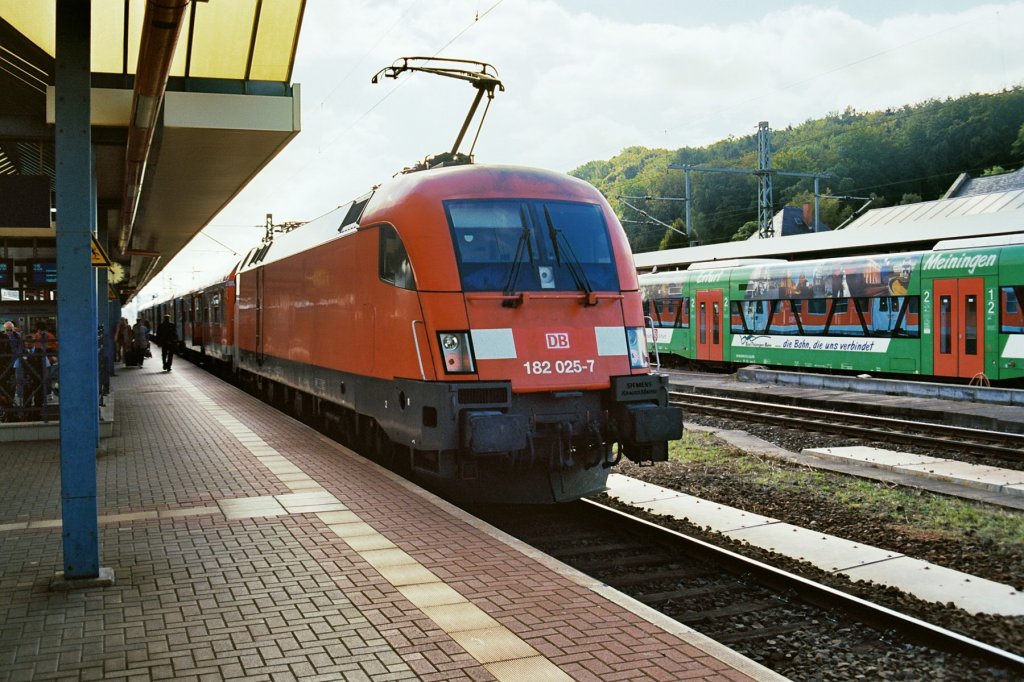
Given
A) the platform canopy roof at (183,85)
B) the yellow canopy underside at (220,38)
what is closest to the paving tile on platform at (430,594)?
the platform canopy roof at (183,85)

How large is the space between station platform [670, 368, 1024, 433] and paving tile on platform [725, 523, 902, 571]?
7916 millimetres

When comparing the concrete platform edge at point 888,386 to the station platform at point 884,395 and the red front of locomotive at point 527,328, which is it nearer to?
the station platform at point 884,395

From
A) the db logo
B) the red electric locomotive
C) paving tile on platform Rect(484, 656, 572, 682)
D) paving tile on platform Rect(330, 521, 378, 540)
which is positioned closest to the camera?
paving tile on platform Rect(484, 656, 572, 682)

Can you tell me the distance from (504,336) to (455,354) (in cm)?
49

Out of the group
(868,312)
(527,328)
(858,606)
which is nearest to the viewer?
(858,606)

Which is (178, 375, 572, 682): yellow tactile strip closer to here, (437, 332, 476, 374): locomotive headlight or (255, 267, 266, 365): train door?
(437, 332, 476, 374): locomotive headlight

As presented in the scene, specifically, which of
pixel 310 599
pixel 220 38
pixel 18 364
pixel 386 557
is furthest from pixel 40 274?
pixel 310 599

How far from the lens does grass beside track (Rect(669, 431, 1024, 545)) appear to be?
8.28 m

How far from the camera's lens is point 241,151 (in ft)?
48.5

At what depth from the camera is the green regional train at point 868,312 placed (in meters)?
17.7

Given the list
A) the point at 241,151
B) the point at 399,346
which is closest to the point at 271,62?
the point at 241,151

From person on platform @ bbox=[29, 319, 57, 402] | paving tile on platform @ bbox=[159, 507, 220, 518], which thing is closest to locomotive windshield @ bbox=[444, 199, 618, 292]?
paving tile on platform @ bbox=[159, 507, 220, 518]

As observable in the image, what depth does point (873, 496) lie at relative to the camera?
31.7ft

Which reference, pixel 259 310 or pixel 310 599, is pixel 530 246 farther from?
pixel 259 310
